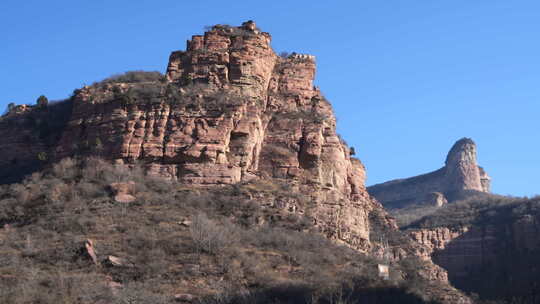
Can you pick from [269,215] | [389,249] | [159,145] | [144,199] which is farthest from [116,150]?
[389,249]

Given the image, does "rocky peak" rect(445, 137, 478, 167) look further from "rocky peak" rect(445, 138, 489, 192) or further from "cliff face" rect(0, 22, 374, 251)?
"cliff face" rect(0, 22, 374, 251)

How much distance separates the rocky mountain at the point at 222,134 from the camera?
5903 centimetres

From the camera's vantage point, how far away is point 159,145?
6044cm

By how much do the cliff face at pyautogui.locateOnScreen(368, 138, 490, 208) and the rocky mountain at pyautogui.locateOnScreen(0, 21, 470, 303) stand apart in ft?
256

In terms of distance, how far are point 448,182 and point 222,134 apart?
3721 inches

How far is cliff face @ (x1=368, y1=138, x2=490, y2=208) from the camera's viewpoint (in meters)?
148

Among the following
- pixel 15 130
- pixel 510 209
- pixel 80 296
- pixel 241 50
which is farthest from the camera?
pixel 510 209

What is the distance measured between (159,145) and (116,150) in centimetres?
281

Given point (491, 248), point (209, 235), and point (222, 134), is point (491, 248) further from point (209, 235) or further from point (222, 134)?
point (209, 235)

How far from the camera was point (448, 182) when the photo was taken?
14900 cm

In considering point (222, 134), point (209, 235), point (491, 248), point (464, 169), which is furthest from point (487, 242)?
point (209, 235)

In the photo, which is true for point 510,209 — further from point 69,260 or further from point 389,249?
point 69,260

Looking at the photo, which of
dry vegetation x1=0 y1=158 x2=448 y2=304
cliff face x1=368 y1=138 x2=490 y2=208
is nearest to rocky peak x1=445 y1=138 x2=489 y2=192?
cliff face x1=368 y1=138 x2=490 y2=208

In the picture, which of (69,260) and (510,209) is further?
(510,209)
